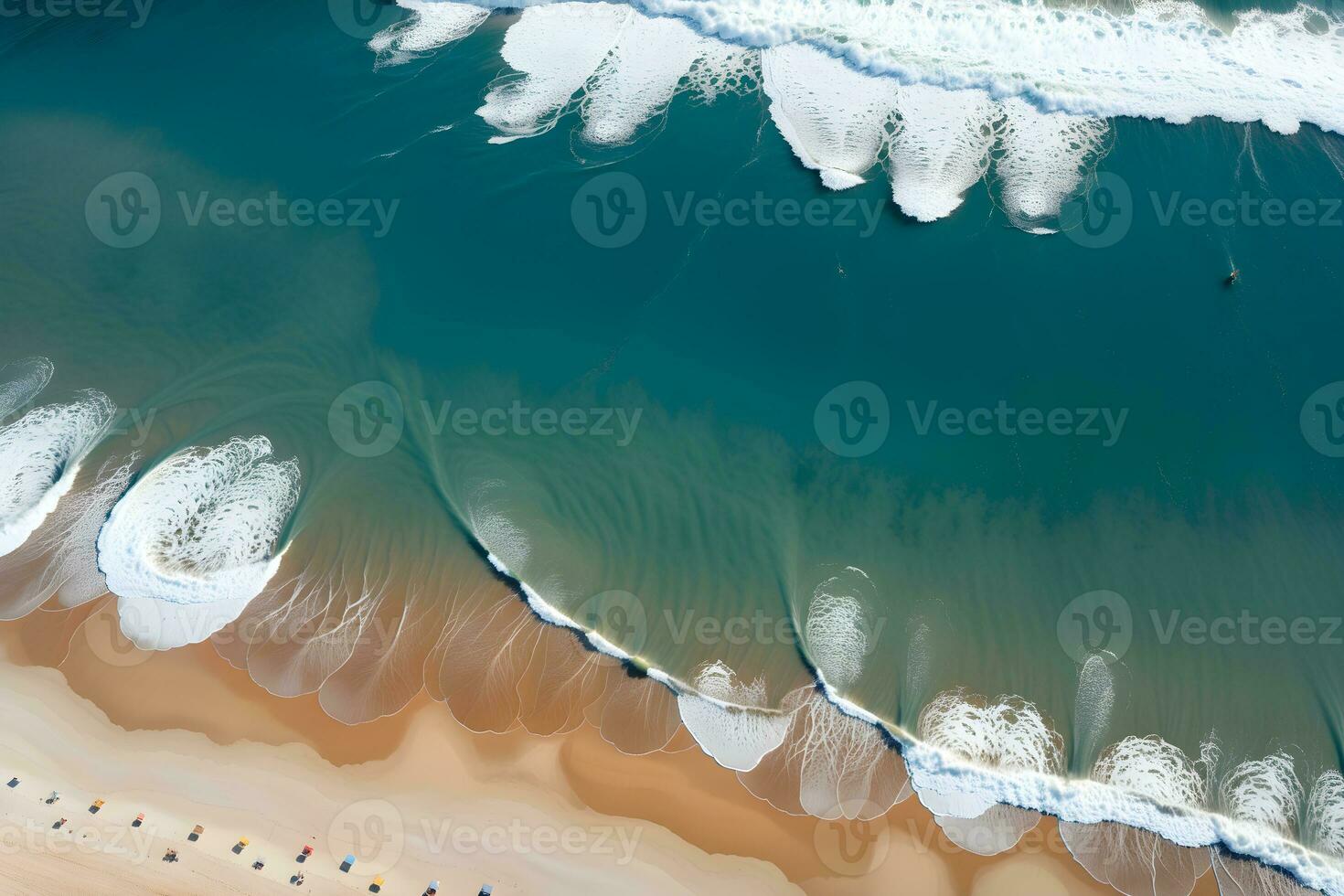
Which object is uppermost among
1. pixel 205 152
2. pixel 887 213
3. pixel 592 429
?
pixel 205 152

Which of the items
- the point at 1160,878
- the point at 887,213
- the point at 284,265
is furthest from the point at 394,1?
the point at 1160,878

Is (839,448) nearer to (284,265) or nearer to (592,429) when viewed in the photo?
(592,429)

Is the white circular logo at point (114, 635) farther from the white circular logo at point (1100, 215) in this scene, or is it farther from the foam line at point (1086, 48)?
the white circular logo at point (1100, 215)

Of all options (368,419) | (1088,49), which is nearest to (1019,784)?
(368,419)

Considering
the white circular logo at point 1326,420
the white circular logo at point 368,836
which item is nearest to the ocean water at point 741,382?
the white circular logo at point 1326,420

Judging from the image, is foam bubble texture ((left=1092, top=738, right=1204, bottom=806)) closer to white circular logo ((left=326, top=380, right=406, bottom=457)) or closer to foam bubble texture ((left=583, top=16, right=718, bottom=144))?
white circular logo ((left=326, top=380, right=406, bottom=457))

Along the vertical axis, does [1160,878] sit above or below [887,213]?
below
